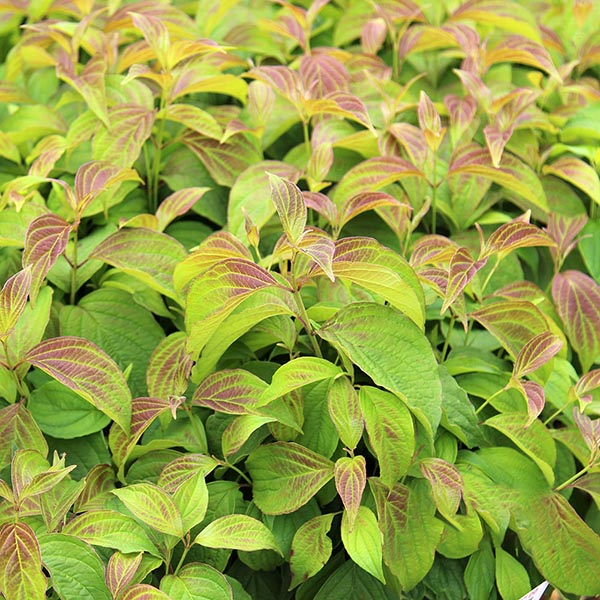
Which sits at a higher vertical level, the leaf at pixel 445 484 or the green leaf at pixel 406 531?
the leaf at pixel 445 484

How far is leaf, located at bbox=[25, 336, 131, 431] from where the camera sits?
1021mm

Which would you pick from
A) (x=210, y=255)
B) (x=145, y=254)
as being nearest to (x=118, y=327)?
(x=145, y=254)

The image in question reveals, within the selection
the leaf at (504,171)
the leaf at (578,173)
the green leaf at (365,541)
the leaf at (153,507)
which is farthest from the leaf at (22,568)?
the leaf at (578,173)

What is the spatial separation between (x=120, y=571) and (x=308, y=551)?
22 centimetres

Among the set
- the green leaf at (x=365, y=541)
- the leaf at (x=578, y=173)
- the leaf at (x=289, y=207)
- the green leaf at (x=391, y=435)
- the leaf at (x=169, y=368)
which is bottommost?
the green leaf at (x=365, y=541)

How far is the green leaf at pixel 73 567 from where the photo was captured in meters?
0.92

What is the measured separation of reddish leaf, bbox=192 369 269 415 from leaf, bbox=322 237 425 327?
0.16 metres

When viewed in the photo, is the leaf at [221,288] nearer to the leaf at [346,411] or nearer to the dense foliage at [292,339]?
the dense foliage at [292,339]

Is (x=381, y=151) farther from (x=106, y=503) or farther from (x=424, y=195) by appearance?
(x=106, y=503)

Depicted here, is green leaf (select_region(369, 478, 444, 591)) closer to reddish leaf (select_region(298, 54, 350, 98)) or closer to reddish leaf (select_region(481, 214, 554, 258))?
reddish leaf (select_region(481, 214, 554, 258))

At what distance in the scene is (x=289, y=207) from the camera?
967mm

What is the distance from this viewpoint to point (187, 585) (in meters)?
0.94

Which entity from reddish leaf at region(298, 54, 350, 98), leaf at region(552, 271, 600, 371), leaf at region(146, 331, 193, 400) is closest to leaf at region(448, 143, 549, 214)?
leaf at region(552, 271, 600, 371)

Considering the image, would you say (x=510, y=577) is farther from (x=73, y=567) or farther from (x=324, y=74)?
(x=324, y=74)
